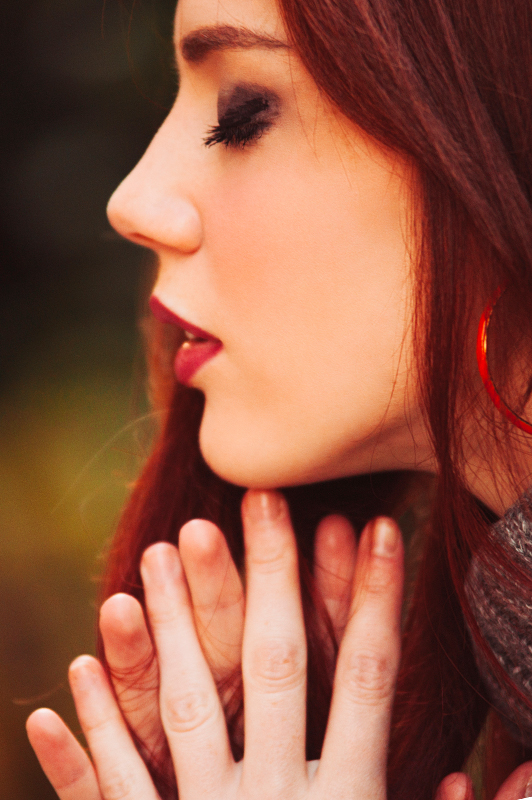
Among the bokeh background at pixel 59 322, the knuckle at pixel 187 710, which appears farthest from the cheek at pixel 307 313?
the bokeh background at pixel 59 322

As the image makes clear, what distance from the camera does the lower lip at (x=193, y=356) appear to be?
2.54 ft

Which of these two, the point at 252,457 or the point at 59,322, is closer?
the point at 252,457

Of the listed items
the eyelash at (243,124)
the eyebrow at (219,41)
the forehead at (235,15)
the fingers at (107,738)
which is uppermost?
the forehead at (235,15)

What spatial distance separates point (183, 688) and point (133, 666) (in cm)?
7

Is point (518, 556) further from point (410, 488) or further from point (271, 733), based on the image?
point (410, 488)


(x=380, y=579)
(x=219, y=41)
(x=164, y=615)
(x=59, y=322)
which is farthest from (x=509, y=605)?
(x=59, y=322)

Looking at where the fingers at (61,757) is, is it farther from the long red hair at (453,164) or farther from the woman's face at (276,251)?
the woman's face at (276,251)

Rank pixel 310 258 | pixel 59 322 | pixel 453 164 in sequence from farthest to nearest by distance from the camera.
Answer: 1. pixel 59 322
2. pixel 310 258
3. pixel 453 164

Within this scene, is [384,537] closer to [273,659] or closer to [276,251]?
[273,659]

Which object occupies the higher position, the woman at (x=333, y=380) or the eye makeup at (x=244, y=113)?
the eye makeup at (x=244, y=113)

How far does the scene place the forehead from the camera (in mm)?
626

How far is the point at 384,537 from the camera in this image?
0.77m

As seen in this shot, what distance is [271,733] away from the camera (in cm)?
70

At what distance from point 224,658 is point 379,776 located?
8.3 inches
